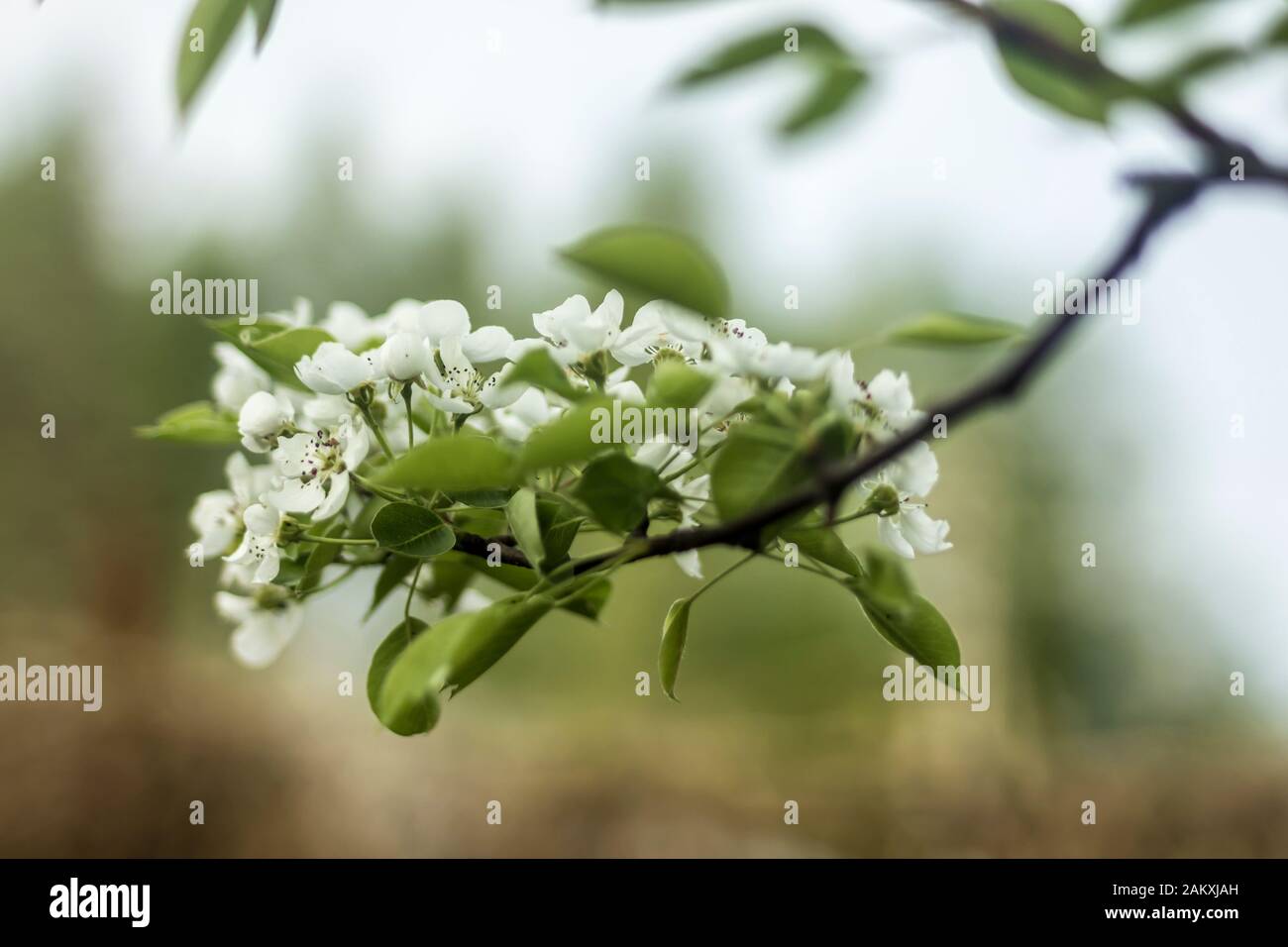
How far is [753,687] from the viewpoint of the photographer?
6.97 metres

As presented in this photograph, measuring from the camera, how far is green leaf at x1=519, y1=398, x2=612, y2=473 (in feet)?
1.20

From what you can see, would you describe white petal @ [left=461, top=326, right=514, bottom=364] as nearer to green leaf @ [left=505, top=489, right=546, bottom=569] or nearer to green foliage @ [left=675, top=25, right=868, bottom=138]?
green leaf @ [left=505, top=489, right=546, bottom=569]

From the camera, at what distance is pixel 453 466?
41 centimetres

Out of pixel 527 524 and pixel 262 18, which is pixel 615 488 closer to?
pixel 527 524

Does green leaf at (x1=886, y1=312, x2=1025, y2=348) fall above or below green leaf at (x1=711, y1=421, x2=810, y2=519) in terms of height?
above

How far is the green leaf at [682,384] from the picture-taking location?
16.2 inches

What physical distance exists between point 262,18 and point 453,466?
0.17m

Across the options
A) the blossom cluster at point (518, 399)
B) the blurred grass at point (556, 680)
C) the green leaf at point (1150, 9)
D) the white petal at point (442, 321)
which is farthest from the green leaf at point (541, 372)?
the blurred grass at point (556, 680)

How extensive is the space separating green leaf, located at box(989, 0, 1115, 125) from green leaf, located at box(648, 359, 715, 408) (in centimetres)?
16

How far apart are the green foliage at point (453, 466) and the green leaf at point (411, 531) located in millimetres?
71

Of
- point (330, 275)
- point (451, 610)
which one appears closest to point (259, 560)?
point (451, 610)

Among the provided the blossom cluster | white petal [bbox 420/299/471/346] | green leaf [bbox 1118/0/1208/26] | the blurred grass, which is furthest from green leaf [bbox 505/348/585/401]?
the blurred grass

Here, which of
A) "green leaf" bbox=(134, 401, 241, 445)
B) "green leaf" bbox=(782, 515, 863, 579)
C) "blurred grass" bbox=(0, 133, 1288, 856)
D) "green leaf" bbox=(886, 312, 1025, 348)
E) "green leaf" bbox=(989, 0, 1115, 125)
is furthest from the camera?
"blurred grass" bbox=(0, 133, 1288, 856)

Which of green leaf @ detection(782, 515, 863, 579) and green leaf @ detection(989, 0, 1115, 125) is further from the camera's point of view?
green leaf @ detection(782, 515, 863, 579)
